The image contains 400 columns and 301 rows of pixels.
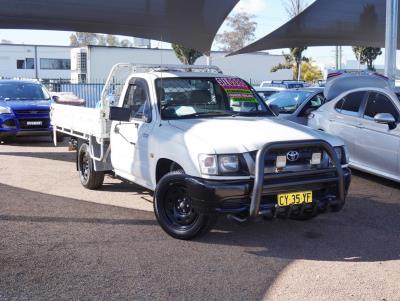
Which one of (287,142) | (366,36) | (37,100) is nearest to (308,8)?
(366,36)

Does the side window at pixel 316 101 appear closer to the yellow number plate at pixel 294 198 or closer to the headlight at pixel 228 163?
the yellow number plate at pixel 294 198

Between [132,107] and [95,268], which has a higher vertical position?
[132,107]

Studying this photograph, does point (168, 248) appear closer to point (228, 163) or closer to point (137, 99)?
point (228, 163)

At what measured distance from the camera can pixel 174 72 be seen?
711cm

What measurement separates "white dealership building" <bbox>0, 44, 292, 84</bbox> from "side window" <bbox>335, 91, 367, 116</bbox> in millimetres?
14267

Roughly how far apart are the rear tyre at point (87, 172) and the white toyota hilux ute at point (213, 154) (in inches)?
29.5

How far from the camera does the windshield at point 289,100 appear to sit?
42.7 ft

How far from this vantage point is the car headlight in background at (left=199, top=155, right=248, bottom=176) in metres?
5.28

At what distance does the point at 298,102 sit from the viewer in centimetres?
1312

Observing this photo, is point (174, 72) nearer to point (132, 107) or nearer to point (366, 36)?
point (132, 107)

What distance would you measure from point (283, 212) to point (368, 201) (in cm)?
300

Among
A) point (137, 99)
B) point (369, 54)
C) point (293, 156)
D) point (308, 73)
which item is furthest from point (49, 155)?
point (308, 73)

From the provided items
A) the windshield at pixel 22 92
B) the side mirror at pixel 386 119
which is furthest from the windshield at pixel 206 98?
the windshield at pixel 22 92

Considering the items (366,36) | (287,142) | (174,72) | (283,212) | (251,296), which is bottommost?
(251,296)
